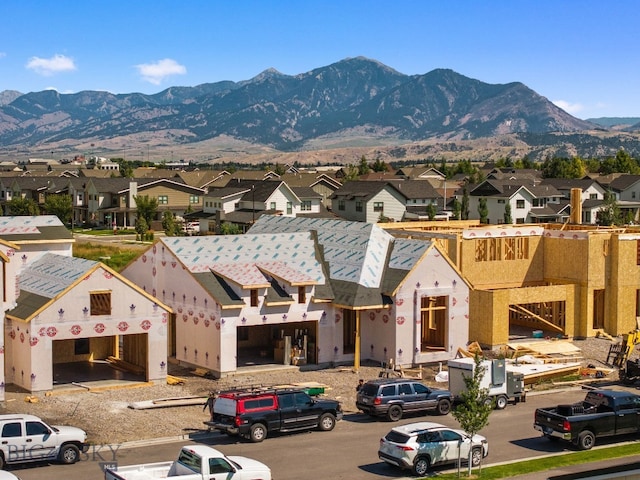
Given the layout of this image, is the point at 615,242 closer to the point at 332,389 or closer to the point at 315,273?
the point at 315,273

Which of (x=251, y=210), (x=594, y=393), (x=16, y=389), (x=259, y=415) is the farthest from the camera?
(x=251, y=210)

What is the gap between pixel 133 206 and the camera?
11200cm

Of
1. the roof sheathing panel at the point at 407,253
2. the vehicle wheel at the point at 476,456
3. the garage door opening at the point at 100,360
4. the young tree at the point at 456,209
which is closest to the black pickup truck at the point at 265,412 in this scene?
the vehicle wheel at the point at 476,456

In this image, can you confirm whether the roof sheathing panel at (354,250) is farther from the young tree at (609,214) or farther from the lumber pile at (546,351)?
the young tree at (609,214)

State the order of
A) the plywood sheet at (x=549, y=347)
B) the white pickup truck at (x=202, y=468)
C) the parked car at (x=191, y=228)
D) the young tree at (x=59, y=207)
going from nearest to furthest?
the white pickup truck at (x=202, y=468), the plywood sheet at (x=549, y=347), the parked car at (x=191, y=228), the young tree at (x=59, y=207)

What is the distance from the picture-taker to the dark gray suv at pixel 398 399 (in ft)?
106

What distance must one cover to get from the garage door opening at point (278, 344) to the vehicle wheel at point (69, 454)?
14720mm

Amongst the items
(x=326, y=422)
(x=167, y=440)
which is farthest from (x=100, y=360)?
(x=326, y=422)

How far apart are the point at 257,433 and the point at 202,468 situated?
638 centimetres

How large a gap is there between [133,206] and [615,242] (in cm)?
7125

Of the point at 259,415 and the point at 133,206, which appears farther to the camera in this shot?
the point at 133,206

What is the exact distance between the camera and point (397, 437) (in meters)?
26.8

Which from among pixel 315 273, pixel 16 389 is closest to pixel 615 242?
pixel 315 273

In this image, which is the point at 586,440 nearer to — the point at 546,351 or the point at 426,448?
the point at 426,448
